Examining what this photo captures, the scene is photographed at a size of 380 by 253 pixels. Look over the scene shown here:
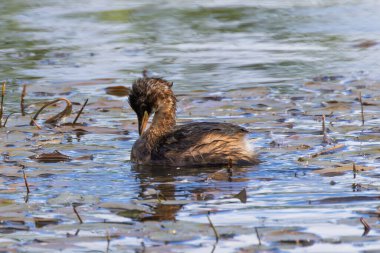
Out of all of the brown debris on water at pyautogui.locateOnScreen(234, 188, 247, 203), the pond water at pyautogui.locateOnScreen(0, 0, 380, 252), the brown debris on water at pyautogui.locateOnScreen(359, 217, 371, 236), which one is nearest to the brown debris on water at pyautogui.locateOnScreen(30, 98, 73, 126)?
the pond water at pyautogui.locateOnScreen(0, 0, 380, 252)

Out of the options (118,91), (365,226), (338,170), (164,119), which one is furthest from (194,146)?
(118,91)

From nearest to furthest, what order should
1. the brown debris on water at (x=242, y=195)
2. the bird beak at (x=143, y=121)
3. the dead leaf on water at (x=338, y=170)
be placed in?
the brown debris on water at (x=242, y=195), the dead leaf on water at (x=338, y=170), the bird beak at (x=143, y=121)

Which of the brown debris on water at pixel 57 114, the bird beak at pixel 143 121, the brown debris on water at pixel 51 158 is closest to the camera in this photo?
the brown debris on water at pixel 51 158

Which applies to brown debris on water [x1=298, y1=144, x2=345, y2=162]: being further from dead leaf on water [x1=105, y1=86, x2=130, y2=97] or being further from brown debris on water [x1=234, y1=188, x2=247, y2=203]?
dead leaf on water [x1=105, y1=86, x2=130, y2=97]

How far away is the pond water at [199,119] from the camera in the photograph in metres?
7.01

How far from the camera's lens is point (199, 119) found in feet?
38.9

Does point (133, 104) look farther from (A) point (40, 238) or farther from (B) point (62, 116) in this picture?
(A) point (40, 238)

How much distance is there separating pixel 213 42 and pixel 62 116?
252 inches

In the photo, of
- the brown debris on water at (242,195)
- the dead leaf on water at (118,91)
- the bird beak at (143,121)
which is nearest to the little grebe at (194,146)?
the bird beak at (143,121)

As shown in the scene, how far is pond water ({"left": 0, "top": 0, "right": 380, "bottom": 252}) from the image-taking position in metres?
7.01

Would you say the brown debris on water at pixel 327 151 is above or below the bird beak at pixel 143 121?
below

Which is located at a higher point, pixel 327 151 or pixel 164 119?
pixel 164 119

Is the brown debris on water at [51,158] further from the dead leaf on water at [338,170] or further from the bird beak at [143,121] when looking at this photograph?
the dead leaf on water at [338,170]

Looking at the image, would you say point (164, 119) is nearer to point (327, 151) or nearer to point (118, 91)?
point (327, 151)
